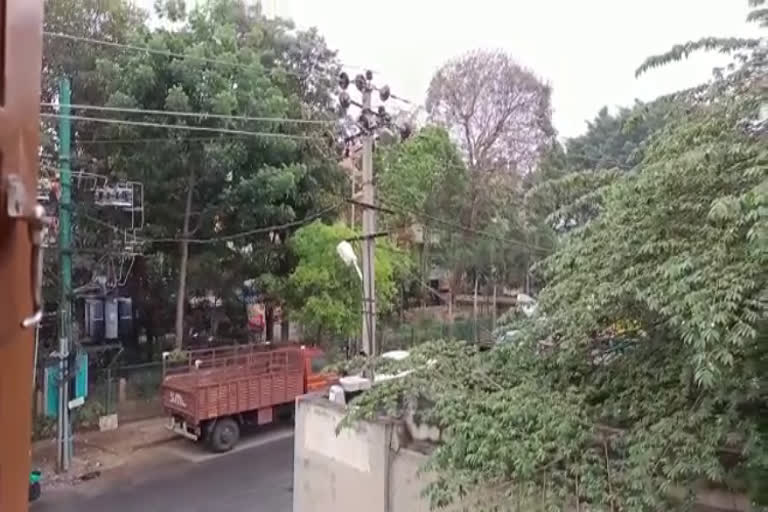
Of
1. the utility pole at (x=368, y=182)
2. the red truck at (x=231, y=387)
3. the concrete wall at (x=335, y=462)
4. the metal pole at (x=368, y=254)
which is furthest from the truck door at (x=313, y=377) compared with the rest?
the concrete wall at (x=335, y=462)

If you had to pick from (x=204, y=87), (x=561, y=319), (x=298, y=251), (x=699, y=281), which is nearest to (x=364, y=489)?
(x=561, y=319)

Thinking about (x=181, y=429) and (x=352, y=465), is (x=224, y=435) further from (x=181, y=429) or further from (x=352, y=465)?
(x=352, y=465)

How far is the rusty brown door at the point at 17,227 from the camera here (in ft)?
1.56

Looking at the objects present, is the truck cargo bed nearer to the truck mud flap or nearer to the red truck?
the red truck

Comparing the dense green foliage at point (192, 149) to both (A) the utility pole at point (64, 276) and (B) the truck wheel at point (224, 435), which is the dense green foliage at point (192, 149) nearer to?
(A) the utility pole at point (64, 276)

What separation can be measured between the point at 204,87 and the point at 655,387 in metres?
7.29

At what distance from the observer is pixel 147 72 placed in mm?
8492

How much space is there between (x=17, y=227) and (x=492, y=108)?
14766mm

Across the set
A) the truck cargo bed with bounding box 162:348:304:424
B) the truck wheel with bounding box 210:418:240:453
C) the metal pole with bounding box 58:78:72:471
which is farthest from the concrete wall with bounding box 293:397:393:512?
the metal pole with bounding box 58:78:72:471

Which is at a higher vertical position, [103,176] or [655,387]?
[103,176]

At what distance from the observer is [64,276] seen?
23.7 feet

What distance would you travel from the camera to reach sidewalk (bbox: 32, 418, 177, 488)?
23.5 ft

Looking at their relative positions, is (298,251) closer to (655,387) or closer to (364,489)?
(364,489)

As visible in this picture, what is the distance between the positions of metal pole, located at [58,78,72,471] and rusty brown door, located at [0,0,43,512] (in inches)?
276
